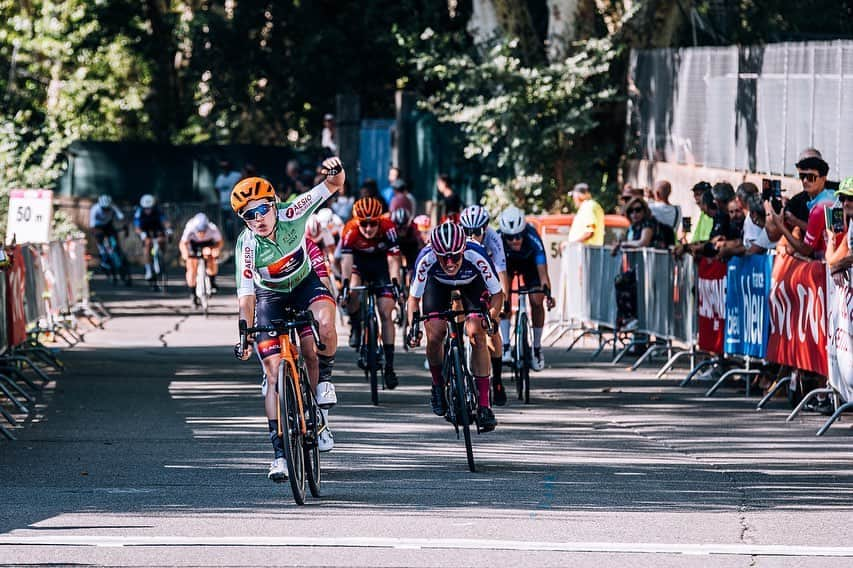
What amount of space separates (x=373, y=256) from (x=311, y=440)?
7038mm

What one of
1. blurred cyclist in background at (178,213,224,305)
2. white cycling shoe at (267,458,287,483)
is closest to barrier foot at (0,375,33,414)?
white cycling shoe at (267,458,287,483)

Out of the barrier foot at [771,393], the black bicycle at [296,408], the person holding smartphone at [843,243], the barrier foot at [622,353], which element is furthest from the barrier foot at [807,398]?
the barrier foot at [622,353]

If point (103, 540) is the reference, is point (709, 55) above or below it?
above

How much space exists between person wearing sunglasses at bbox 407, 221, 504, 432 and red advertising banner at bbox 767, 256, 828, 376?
10.1ft

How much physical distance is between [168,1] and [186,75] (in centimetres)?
583

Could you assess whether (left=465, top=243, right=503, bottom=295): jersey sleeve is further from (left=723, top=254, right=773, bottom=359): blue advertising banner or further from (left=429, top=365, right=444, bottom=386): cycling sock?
(left=723, top=254, right=773, bottom=359): blue advertising banner

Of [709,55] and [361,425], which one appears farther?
[709,55]

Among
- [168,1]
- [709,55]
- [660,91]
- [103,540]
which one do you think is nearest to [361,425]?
[103,540]

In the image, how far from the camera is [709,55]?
87.9ft

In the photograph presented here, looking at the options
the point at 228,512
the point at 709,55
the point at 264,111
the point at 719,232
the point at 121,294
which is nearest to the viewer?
the point at 228,512

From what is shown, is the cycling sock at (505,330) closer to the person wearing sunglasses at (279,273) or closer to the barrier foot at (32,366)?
the barrier foot at (32,366)

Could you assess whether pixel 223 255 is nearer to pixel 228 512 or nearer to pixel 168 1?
pixel 168 1

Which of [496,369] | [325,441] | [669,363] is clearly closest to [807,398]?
[496,369]

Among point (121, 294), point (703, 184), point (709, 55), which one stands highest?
point (709, 55)
